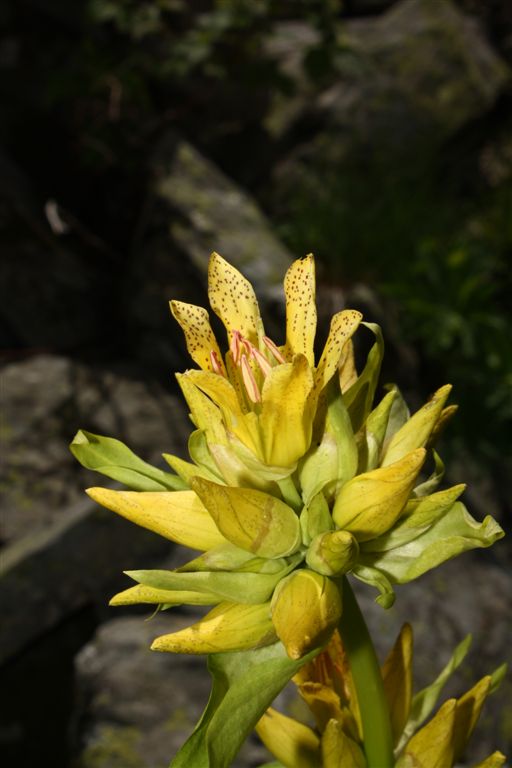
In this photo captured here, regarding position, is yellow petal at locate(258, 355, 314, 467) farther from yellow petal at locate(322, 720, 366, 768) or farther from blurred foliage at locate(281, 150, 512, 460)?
blurred foliage at locate(281, 150, 512, 460)

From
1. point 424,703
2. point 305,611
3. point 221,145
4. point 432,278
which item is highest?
point 221,145

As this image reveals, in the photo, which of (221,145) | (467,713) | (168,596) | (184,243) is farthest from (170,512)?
(221,145)

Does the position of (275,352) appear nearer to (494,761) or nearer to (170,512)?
(170,512)

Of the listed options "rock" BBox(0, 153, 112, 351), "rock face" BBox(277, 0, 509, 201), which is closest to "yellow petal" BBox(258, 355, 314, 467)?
"rock" BBox(0, 153, 112, 351)

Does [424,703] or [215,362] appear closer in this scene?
[215,362]

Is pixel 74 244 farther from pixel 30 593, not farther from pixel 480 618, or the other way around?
pixel 480 618
